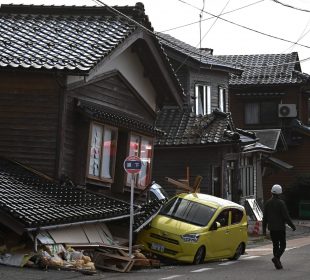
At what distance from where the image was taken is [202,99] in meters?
34.1

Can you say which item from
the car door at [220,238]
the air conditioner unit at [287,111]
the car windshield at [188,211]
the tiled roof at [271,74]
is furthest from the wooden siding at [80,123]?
the air conditioner unit at [287,111]

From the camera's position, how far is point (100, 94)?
760 inches

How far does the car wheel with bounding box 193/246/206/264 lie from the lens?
1677 centimetres

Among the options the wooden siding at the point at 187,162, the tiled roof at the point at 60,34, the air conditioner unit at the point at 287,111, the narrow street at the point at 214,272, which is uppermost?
the air conditioner unit at the point at 287,111

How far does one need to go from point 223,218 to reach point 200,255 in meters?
1.56

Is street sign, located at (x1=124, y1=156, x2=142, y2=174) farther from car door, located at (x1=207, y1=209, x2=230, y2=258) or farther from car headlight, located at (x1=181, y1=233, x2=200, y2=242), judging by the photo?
car door, located at (x1=207, y1=209, x2=230, y2=258)

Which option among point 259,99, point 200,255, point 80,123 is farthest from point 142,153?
point 259,99

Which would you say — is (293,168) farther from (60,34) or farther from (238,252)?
(60,34)

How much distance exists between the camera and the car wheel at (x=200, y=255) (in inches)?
660

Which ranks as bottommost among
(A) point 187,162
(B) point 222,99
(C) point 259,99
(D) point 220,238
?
(D) point 220,238

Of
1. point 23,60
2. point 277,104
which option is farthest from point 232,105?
point 23,60

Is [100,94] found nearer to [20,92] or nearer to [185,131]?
[20,92]

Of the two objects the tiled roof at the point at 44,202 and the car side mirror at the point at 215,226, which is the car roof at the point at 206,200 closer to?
the car side mirror at the point at 215,226

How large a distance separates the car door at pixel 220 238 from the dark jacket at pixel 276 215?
1.81 meters
